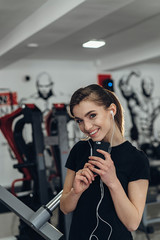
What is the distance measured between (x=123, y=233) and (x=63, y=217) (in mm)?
2680

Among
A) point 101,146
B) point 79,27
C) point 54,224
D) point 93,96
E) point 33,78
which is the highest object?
point 79,27

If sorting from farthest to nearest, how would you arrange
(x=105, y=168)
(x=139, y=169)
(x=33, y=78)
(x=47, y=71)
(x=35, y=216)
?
(x=47, y=71) < (x=33, y=78) < (x=35, y=216) < (x=139, y=169) < (x=105, y=168)

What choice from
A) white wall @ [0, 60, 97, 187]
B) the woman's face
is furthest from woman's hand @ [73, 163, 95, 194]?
white wall @ [0, 60, 97, 187]

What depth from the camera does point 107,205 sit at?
113 centimetres

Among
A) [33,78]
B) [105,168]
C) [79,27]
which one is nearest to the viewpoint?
[105,168]

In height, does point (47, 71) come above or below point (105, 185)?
above

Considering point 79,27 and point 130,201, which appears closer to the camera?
point 130,201

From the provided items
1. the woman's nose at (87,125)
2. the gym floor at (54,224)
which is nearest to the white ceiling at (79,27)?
the woman's nose at (87,125)

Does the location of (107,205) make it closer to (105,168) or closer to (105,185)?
(105,185)

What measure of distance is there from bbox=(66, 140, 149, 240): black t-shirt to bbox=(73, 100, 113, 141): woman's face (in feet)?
0.31

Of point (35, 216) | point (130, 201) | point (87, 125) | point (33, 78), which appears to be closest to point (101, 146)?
point (87, 125)

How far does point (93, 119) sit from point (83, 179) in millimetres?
197

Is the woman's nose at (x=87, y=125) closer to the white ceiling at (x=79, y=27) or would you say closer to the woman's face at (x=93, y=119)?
the woman's face at (x=93, y=119)

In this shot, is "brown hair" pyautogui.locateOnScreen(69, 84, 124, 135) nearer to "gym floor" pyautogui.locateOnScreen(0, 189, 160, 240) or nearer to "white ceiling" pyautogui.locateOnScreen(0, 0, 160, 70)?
"white ceiling" pyautogui.locateOnScreen(0, 0, 160, 70)
